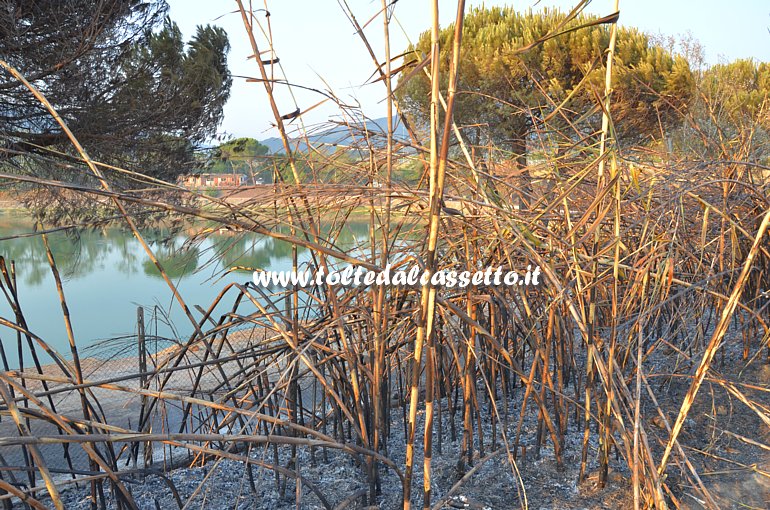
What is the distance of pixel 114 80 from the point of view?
6090 millimetres

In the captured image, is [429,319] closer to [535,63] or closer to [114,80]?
[114,80]

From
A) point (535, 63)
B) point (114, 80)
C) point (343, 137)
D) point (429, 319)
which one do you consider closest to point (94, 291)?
point (114, 80)

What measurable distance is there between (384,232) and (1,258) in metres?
0.63

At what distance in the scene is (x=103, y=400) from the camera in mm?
4203

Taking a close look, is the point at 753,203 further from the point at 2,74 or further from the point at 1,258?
the point at 2,74

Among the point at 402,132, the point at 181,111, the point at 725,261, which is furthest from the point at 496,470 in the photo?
the point at 181,111

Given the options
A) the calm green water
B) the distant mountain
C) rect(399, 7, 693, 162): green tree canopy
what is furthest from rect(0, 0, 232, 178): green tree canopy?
rect(399, 7, 693, 162): green tree canopy

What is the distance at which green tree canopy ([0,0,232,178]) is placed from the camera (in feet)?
17.2

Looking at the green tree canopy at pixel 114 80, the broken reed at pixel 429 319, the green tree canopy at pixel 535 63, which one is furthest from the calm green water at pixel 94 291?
the green tree canopy at pixel 535 63

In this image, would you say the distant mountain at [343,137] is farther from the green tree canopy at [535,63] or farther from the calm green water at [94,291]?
the green tree canopy at [535,63]

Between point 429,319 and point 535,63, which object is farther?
point 535,63

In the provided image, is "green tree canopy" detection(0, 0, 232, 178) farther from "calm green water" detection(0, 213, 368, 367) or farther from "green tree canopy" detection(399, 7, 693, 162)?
"green tree canopy" detection(399, 7, 693, 162)

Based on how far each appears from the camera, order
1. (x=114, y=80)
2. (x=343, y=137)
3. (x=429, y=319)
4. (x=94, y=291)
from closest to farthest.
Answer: (x=429, y=319) < (x=343, y=137) < (x=114, y=80) < (x=94, y=291)

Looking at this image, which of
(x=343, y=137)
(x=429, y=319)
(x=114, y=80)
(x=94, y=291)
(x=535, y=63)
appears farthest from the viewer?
(x=94, y=291)
